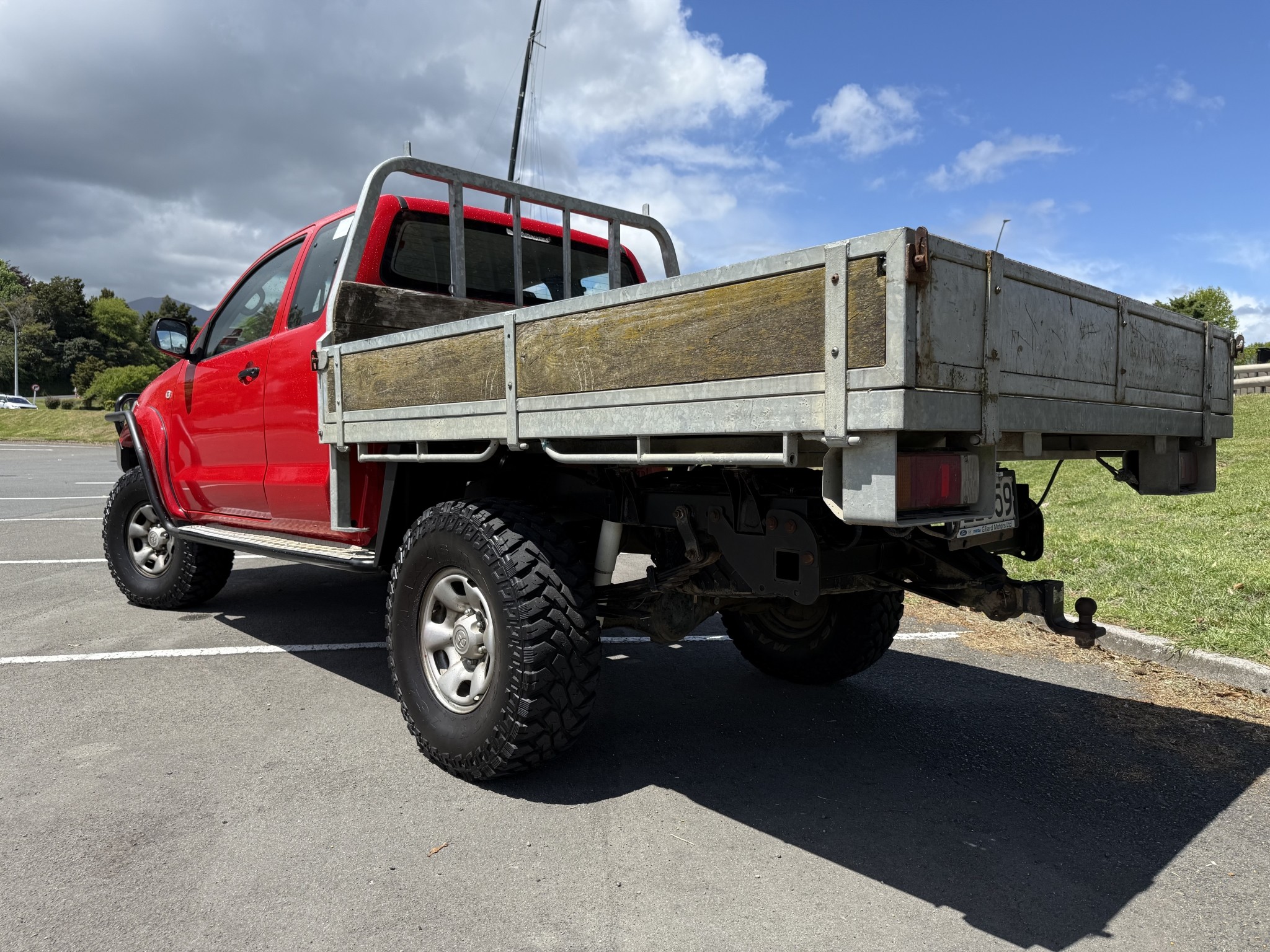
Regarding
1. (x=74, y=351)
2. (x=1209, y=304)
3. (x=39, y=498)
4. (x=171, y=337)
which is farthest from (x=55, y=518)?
(x=74, y=351)

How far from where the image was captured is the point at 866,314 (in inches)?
86.4

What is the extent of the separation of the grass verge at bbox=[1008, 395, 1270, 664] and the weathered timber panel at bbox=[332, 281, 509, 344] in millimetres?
3992

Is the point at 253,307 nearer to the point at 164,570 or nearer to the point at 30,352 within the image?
the point at 164,570

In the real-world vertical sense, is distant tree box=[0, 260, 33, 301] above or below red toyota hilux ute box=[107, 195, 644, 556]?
above

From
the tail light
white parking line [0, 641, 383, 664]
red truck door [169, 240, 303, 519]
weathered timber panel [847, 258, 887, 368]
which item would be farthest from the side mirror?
the tail light

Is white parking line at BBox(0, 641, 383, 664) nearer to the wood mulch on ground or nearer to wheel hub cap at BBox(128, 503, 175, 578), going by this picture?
wheel hub cap at BBox(128, 503, 175, 578)

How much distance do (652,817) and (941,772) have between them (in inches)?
47.0

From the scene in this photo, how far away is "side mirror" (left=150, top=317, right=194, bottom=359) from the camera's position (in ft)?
18.4

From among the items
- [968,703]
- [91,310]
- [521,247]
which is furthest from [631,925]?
[91,310]

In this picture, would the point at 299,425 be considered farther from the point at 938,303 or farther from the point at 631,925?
the point at 938,303

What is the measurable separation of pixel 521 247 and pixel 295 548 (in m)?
1.94

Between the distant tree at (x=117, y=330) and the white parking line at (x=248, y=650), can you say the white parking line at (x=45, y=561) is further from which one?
the distant tree at (x=117, y=330)

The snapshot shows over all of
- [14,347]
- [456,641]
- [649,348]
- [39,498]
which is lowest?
[39,498]

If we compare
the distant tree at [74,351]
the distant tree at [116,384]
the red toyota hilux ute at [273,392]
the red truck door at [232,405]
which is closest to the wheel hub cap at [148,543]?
the red toyota hilux ute at [273,392]
